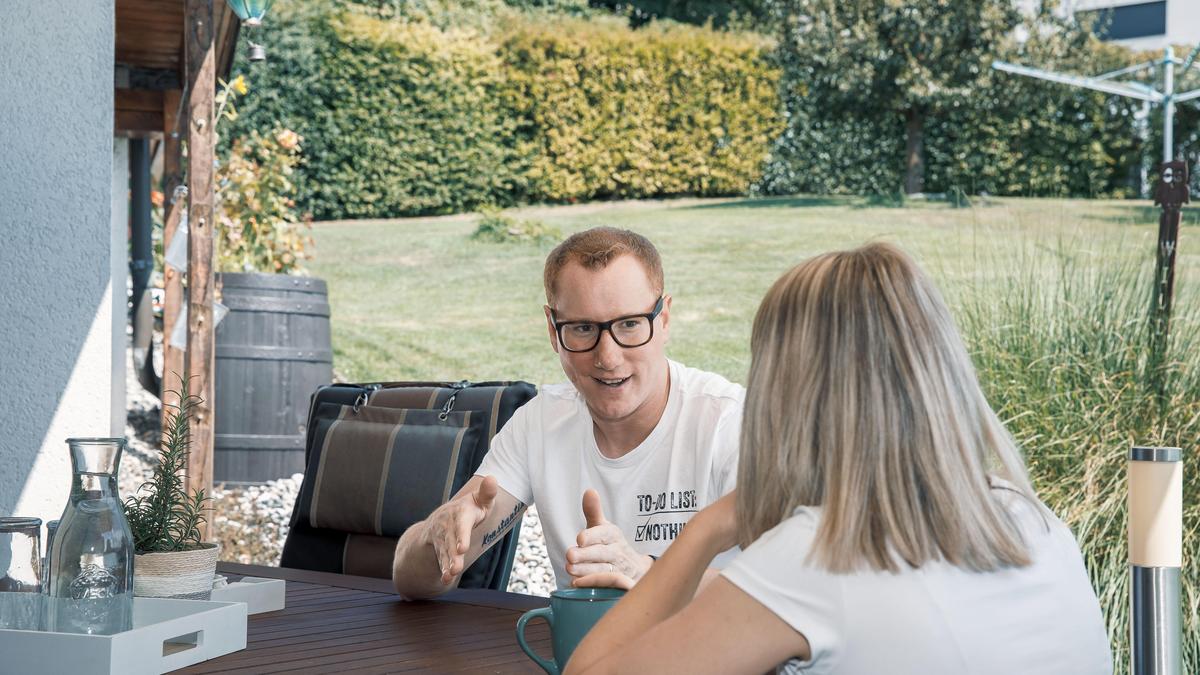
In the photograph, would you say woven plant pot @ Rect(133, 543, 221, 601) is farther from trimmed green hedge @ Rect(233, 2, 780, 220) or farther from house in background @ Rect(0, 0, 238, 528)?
trimmed green hedge @ Rect(233, 2, 780, 220)

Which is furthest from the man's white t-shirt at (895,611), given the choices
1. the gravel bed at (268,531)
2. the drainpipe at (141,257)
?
the drainpipe at (141,257)

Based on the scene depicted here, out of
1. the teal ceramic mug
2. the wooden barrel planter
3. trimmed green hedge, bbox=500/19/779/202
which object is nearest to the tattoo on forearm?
the teal ceramic mug

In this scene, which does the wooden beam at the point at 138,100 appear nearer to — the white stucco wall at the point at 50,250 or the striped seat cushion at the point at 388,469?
the white stucco wall at the point at 50,250

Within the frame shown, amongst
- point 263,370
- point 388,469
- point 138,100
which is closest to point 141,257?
point 138,100

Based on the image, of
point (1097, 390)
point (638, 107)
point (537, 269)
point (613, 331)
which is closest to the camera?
point (613, 331)

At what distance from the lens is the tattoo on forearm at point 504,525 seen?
191 cm

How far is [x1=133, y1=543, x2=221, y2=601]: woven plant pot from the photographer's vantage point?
147 cm

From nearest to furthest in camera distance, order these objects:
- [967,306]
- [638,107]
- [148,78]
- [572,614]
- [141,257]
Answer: [572,614]
[967,306]
[148,78]
[141,257]
[638,107]

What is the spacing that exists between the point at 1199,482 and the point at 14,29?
10.5 ft

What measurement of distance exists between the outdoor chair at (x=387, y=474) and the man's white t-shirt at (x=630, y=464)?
0.32m

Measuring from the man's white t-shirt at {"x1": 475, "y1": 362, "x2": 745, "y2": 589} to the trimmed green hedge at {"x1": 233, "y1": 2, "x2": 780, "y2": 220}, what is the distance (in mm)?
9848

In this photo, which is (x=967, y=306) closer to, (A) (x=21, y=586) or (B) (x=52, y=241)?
(B) (x=52, y=241)

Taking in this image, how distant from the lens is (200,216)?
13.7 feet

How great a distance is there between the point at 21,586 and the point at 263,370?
13.4 feet
